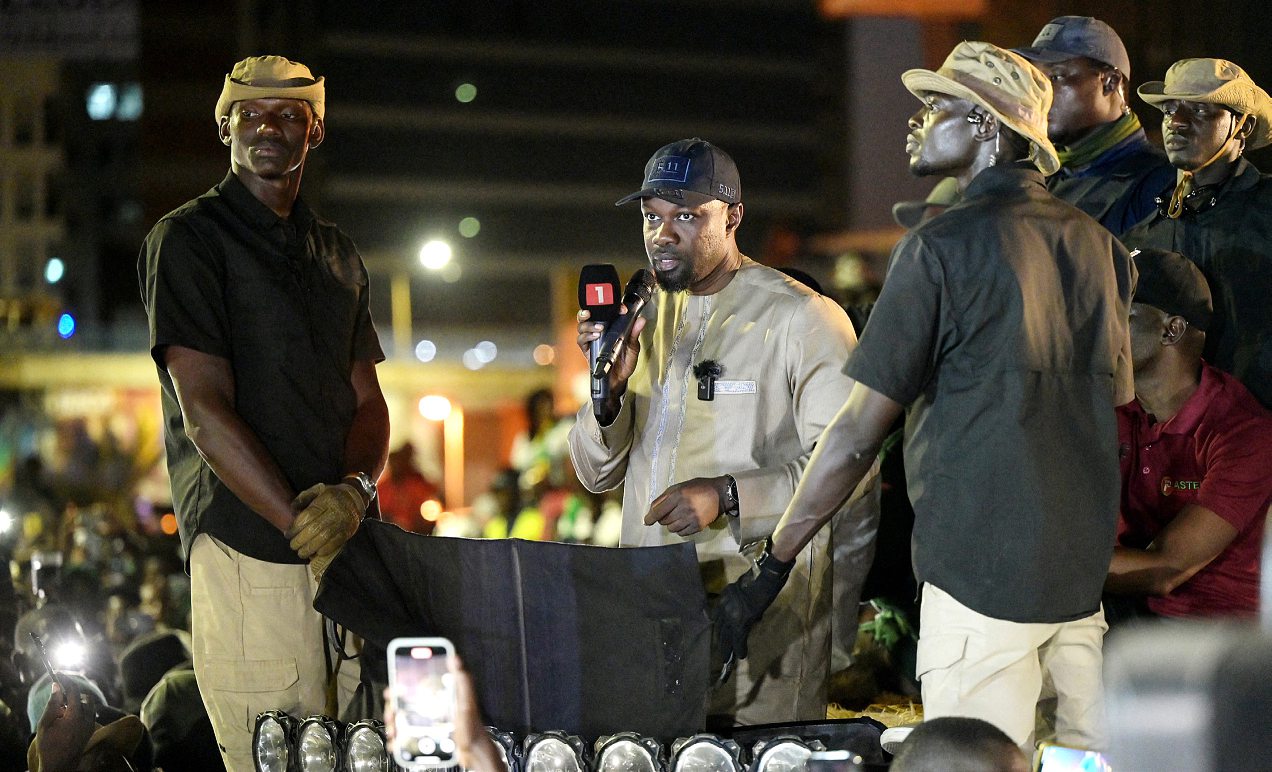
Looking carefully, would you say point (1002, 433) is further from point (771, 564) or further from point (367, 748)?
point (367, 748)

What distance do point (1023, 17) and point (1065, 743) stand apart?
7.70 metres

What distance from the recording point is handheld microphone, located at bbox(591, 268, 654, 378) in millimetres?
4668

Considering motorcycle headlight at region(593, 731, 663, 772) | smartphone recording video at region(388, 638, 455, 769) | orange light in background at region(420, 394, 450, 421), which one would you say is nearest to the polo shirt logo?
motorcycle headlight at region(593, 731, 663, 772)

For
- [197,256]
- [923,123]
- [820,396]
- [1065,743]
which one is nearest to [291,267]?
[197,256]

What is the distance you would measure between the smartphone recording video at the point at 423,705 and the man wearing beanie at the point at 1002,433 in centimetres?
109

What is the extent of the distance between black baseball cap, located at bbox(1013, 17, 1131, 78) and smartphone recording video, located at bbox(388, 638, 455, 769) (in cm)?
357

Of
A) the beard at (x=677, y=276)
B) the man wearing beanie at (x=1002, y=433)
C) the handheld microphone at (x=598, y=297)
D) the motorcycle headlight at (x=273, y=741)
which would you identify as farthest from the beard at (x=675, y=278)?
the motorcycle headlight at (x=273, y=741)

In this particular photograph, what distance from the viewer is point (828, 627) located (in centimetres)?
490

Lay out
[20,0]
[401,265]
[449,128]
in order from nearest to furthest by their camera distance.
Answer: [20,0] < [401,265] < [449,128]

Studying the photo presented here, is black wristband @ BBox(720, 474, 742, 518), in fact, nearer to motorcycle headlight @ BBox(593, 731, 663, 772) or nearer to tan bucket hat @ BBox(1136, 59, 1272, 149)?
motorcycle headlight @ BBox(593, 731, 663, 772)

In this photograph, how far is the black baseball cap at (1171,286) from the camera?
495 centimetres

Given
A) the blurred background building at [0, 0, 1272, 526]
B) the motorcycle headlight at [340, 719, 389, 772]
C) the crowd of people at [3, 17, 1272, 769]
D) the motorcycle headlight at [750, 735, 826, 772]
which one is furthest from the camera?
the blurred background building at [0, 0, 1272, 526]

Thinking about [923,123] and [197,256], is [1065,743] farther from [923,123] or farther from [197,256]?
[197,256]

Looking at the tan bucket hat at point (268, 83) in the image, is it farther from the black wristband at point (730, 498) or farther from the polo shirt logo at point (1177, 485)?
the polo shirt logo at point (1177, 485)
